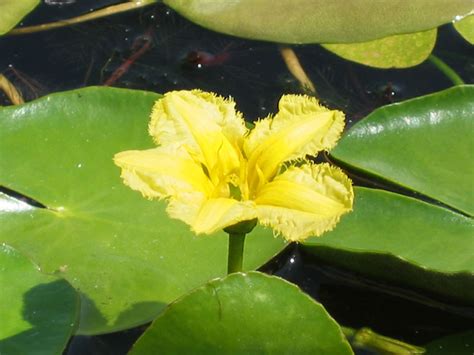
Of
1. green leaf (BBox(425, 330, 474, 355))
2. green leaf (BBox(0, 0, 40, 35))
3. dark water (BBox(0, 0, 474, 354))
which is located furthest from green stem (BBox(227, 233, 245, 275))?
green leaf (BBox(0, 0, 40, 35))

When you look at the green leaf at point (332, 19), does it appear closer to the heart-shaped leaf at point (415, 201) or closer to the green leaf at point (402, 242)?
the heart-shaped leaf at point (415, 201)

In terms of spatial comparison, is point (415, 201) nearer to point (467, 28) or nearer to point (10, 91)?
point (467, 28)

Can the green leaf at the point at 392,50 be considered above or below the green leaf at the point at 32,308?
above

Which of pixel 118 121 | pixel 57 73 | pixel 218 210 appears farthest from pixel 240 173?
pixel 57 73

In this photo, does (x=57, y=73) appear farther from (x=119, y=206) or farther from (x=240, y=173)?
(x=240, y=173)

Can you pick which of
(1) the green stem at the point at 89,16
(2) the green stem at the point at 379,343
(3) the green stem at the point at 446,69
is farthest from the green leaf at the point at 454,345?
(1) the green stem at the point at 89,16
